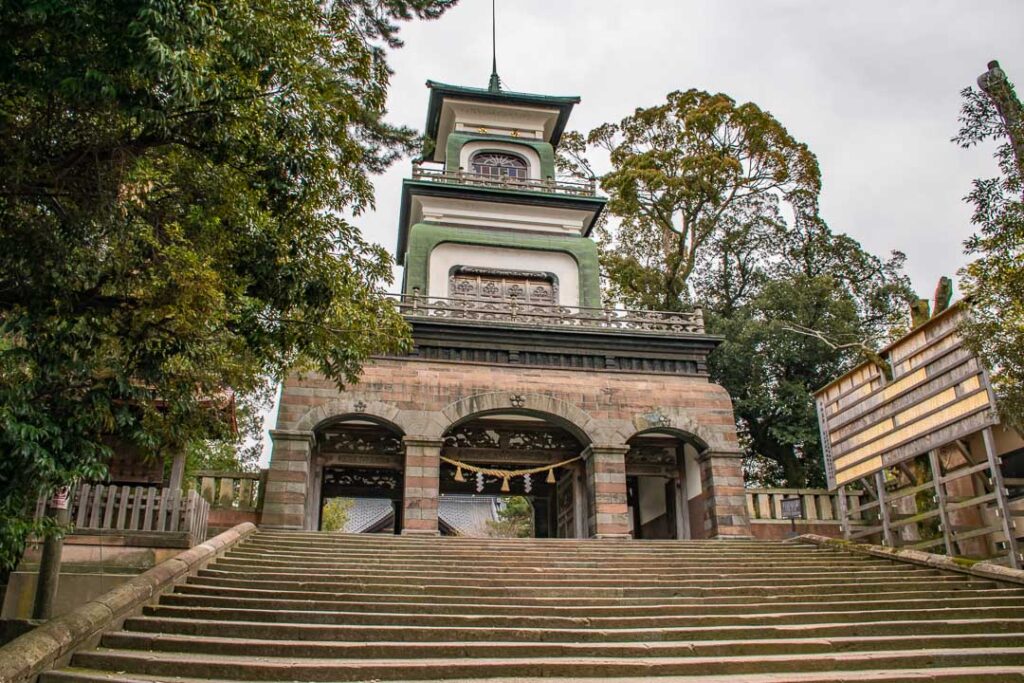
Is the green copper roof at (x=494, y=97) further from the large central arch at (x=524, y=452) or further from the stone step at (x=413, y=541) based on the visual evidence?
the stone step at (x=413, y=541)

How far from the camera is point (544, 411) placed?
16.2 meters

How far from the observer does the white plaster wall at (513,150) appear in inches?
909

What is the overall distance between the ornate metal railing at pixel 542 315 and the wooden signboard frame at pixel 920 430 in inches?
161

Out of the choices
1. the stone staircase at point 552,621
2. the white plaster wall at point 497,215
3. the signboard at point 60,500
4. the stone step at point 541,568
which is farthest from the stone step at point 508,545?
the white plaster wall at point 497,215

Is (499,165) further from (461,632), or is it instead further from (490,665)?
(490,665)

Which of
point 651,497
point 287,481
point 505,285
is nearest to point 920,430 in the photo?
point 651,497

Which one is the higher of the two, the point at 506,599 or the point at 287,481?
the point at 287,481

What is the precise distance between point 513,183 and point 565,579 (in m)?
14.5

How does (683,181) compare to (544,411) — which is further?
(683,181)

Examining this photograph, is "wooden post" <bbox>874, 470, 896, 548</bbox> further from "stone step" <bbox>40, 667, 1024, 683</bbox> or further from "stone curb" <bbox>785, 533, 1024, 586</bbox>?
"stone step" <bbox>40, 667, 1024, 683</bbox>

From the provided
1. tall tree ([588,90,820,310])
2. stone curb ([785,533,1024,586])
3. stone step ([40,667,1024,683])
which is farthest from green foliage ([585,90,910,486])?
stone step ([40,667,1024,683])

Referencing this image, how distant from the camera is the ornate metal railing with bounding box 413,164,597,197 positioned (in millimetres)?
21656

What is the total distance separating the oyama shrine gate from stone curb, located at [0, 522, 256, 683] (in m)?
5.87

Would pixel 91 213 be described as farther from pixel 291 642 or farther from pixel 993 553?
pixel 993 553
